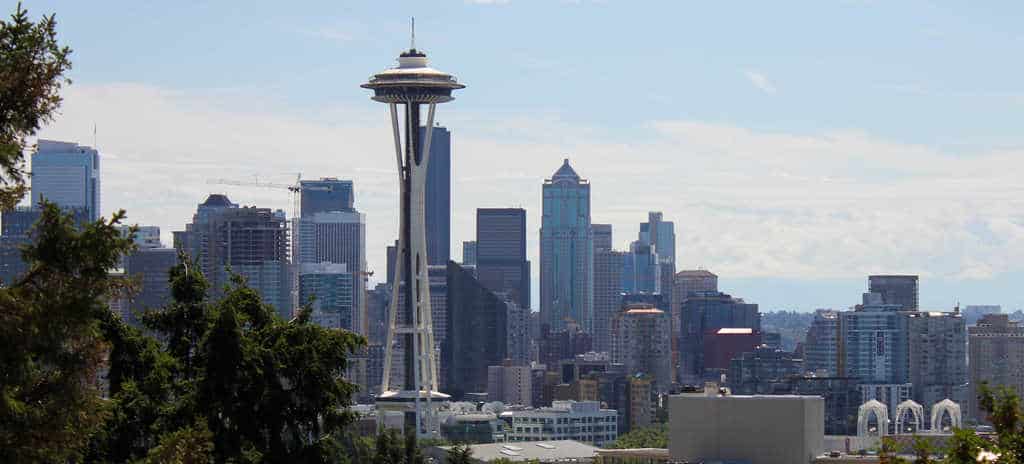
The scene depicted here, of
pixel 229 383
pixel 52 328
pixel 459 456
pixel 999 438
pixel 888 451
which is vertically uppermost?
pixel 52 328

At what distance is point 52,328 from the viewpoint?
88.8ft

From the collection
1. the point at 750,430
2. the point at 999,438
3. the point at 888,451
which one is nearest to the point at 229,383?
the point at 888,451

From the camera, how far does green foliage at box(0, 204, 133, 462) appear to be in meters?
27.0

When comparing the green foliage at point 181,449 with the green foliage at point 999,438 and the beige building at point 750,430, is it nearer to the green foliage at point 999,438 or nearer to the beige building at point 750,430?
the green foliage at point 999,438

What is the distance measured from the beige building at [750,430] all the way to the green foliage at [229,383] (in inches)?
2445

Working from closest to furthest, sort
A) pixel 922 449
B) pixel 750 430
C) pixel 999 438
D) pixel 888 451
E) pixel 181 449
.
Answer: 1. pixel 922 449
2. pixel 181 449
3. pixel 888 451
4. pixel 999 438
5. pixel 750 430

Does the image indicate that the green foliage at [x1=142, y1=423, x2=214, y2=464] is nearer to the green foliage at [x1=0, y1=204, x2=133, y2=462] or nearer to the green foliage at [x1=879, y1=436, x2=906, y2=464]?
the green foliage at [x1=0, y1=204, x2=133, y2=462]

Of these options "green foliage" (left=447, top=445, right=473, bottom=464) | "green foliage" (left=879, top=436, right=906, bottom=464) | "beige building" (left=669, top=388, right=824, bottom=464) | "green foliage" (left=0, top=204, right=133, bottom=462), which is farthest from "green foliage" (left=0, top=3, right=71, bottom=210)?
"beige building" (left=669, top=388, right=824, bottom=464)

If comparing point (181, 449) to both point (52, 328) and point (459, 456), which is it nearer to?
point (52, 328)

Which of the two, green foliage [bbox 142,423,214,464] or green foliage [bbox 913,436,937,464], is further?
green foliage [bbox 142,423,214,464]

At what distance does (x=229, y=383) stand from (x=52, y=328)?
18302 millimetres

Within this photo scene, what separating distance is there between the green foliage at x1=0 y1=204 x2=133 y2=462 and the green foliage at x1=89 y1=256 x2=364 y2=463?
15.0 m

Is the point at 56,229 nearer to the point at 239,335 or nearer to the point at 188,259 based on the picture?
the point at 239,335

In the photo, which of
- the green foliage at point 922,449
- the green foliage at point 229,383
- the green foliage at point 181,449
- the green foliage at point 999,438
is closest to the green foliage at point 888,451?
the green foliage at point 922,449
